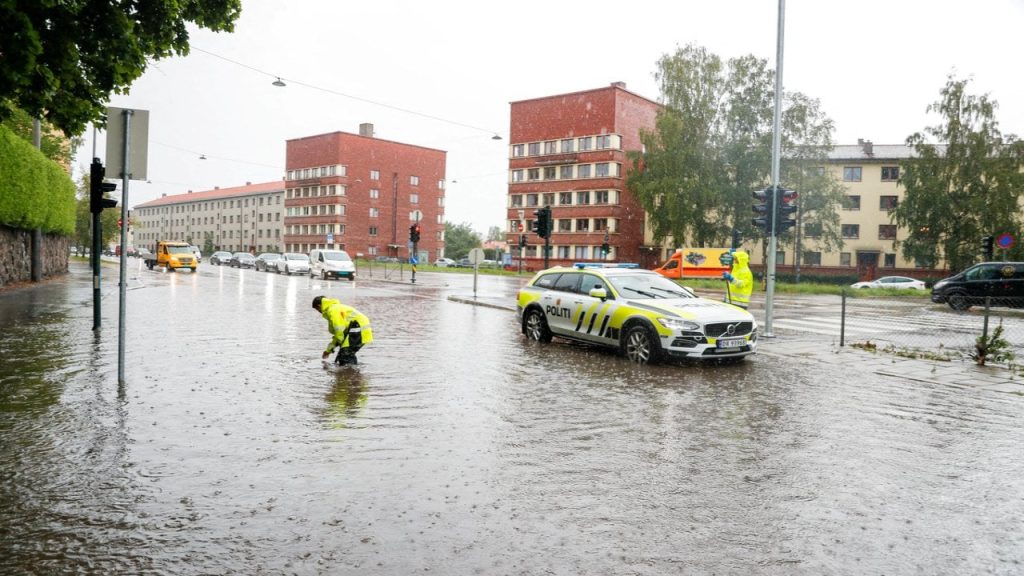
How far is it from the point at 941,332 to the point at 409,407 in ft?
48.4

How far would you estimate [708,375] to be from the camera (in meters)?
10.4

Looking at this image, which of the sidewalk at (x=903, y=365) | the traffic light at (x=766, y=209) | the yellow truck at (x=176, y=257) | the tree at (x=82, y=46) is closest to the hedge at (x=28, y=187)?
the tree at (x=82, y=46)

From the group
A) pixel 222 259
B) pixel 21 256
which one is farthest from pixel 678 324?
pixel 222 259

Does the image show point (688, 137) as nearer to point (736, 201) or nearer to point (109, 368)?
point (736, 201)

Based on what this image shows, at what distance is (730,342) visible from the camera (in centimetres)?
1122

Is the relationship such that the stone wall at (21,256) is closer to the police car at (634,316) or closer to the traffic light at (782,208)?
the police car at (634,316)

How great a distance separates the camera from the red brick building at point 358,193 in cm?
9662

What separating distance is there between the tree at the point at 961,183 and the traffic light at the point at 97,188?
153ft

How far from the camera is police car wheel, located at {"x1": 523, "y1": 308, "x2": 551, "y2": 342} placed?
45.2ft

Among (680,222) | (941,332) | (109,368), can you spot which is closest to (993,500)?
(109,368)

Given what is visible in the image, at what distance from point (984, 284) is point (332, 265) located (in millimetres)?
32048

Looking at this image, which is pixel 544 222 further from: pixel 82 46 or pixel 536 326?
pixel 82 46

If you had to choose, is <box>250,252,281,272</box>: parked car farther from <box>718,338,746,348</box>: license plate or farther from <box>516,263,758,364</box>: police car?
<box>718,338,746,348</box>: license plate

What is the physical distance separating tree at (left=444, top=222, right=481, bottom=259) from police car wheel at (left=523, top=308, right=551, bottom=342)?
105m
